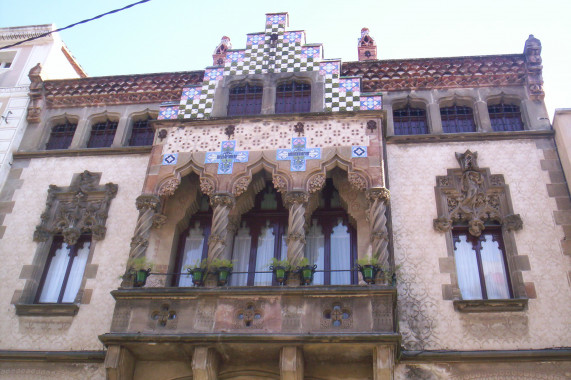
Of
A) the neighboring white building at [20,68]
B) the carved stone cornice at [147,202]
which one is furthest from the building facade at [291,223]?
the neighboring white building at [20,68]

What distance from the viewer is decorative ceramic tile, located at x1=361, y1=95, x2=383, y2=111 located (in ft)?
51.7

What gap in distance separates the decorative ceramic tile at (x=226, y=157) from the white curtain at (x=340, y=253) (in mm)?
2976

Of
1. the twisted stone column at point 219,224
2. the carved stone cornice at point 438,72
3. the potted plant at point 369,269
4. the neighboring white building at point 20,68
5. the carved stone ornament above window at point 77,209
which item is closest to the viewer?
the potted plant at point 369,269

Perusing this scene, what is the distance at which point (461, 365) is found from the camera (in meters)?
12.6

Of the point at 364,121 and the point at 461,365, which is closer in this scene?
the point at 461,365

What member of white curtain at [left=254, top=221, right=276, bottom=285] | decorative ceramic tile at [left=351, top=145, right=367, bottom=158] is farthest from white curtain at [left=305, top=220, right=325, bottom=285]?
decorative ceramic tile at [left=351, top=145, right=367, bottom=158]

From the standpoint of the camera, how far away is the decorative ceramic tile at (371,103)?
621 inches

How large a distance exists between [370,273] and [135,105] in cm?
990

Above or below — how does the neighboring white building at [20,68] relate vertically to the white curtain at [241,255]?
above

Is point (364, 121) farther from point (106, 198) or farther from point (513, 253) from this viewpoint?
point (106, 198)

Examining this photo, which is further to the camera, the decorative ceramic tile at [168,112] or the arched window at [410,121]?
the arched window at [410,121]

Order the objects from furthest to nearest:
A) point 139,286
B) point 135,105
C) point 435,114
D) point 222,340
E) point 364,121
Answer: point 135,105, point 435,114, point 364,121, point 139,286, point 222,340

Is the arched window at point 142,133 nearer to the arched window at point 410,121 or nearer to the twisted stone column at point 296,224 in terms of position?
the twisted stone column at point 296,224

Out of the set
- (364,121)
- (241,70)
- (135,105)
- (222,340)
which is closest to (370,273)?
(222,340)
